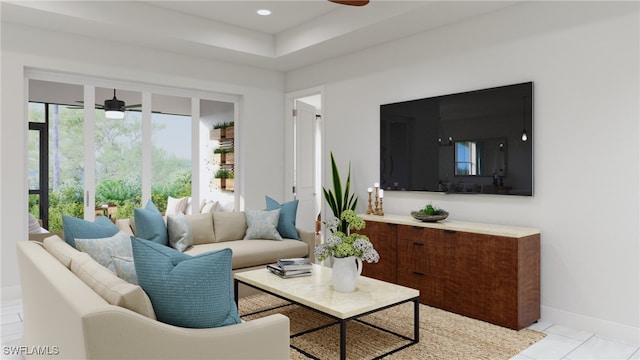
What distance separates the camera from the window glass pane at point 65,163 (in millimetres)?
4508

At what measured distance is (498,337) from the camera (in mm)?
3137

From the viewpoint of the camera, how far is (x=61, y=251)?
93.7 inches

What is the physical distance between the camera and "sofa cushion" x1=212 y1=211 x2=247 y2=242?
4.59m

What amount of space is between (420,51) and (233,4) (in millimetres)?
1920

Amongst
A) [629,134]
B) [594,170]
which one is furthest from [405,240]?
[629,134]

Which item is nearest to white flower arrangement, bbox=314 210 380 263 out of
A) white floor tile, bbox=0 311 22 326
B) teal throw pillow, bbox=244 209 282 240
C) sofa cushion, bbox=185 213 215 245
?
teal throw pillow, bbox=244 209 282 240

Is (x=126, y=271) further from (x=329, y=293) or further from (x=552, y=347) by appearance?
(x=552, y=347)

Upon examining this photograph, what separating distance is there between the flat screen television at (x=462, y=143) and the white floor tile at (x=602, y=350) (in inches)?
45.7

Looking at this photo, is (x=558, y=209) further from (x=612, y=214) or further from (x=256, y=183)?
(x=256, y=183)

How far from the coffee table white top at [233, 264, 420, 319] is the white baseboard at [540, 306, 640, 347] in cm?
136

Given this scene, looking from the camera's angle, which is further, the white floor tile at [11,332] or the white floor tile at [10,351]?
the white floor tile at [11,332]

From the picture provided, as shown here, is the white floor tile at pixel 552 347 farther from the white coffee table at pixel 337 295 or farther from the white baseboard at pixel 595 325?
the white coffee table at pixel 337 295

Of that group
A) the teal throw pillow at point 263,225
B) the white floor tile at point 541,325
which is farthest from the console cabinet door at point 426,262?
the teal throw pillow at point 263,225

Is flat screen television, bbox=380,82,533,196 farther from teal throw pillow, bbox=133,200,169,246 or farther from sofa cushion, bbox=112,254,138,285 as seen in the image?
sofa cushion, bbox=112,254,138,285
